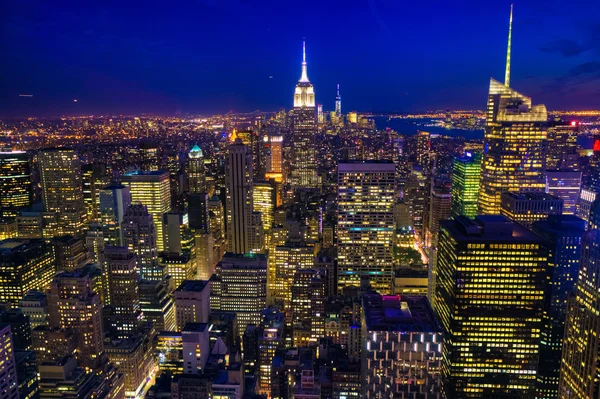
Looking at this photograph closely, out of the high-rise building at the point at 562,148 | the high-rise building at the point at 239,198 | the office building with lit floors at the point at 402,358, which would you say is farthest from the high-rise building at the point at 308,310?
the high-rise building at the point at 562,148

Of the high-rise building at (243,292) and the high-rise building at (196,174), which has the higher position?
the high-rise building at (196,174)

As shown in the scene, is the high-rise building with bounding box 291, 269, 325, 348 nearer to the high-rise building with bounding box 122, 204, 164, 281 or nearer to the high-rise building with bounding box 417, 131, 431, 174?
the high-rise building with bounding box 122, 204, 164, 281

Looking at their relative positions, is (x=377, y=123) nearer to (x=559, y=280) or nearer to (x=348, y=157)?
(x=348, y=157)

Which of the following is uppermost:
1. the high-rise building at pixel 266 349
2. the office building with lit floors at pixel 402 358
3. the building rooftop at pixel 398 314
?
the building rooftop at pixel 398 314

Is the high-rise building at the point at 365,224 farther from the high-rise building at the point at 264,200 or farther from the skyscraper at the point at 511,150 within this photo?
the high-rise building at the point at 264,200

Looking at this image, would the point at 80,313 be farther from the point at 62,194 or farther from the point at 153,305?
the point at 62,194

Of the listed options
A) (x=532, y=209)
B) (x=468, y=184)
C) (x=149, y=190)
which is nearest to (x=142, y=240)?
(x=149, y=190)

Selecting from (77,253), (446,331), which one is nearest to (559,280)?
(446,331)
